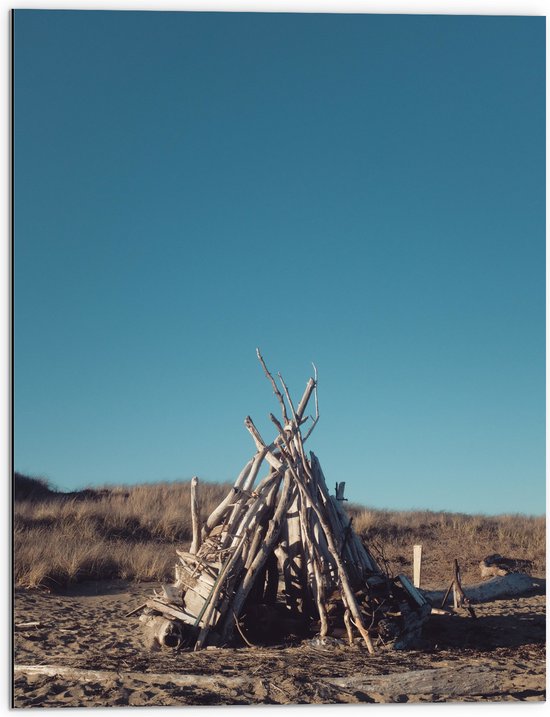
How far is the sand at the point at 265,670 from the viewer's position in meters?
5.71

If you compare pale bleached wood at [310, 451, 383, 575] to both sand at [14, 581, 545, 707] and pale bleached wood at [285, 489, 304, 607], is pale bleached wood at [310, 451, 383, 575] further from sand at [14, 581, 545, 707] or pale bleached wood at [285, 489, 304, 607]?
sand at [14, 581, 545, 707]

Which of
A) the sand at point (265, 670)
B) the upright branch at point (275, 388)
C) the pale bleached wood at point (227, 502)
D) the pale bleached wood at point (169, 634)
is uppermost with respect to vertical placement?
the upright branch at point (275, 388)

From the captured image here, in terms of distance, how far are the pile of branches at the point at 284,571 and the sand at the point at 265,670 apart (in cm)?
26

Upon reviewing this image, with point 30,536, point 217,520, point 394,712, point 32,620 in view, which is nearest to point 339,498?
point 217,520

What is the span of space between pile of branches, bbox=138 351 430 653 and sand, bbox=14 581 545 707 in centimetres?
26

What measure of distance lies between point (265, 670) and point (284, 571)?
136 cm

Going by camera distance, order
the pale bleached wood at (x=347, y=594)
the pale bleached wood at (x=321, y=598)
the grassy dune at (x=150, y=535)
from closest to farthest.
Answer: the pale bleached wood at (x=347, y=594)
the pale bleached wood at (x=321, y=598)
the grassy dune at (x=150, y=535)

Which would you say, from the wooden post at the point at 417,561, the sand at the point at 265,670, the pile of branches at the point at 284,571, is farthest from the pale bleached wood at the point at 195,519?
the wooden post at the point at 417,561

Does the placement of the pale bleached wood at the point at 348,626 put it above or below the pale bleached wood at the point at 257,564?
below

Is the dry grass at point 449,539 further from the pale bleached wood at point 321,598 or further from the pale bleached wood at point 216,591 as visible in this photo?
the pale bleached wood at point 216,591

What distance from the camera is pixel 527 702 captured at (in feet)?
18.9

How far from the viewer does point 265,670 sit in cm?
616

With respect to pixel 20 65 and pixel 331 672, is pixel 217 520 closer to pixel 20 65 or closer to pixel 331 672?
pixel 331 672

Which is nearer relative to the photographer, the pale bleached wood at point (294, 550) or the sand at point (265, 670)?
the sand at point (265, 670)
